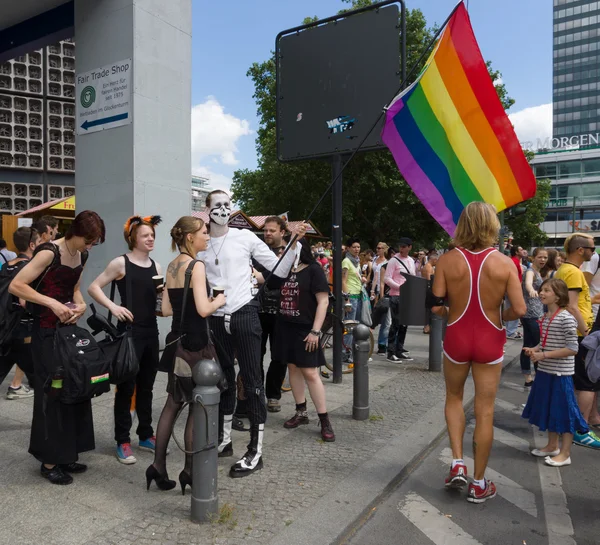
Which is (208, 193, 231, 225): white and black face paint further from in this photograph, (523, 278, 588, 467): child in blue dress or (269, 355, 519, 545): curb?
(523, 278, 588, 467): child in blue dress

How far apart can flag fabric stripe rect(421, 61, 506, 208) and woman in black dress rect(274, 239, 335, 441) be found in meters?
1.51

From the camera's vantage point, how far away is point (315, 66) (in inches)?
269

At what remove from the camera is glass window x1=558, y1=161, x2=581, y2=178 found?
84562 mm

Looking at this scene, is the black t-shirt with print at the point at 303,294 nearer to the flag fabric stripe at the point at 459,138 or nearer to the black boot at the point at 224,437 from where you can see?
the black boot at the point at 224,437

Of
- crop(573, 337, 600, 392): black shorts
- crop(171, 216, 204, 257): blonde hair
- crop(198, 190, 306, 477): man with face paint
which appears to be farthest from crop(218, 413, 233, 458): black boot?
crop(573, 337, 600, 392): black shorts

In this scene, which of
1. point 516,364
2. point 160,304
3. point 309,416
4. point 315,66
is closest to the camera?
point 160,304

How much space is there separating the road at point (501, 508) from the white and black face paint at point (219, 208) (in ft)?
7.16

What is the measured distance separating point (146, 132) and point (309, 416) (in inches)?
161

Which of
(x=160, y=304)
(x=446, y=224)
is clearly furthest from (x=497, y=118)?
(x=160, y=304)

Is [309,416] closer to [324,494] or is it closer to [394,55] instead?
[324,494]

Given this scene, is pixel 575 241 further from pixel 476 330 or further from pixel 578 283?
pixel 476 330

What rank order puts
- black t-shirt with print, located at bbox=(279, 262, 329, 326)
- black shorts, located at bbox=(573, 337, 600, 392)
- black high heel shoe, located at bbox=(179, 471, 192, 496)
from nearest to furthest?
black high heel shoe, located at bbox=(179, 471, 192, 496), black t-shirt with print, located at bbox=(279, 262, 329, 326), black shorts, located at bbox=(573, 337, 600, 392)

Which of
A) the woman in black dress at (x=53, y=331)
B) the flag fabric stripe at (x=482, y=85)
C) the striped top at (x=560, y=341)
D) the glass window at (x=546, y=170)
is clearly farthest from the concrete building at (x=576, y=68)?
the woman in black dress at (x=53, y=331)

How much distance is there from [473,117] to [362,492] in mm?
3078
